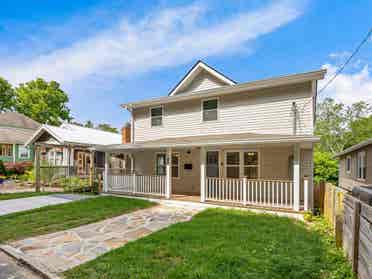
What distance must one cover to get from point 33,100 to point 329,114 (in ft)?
159

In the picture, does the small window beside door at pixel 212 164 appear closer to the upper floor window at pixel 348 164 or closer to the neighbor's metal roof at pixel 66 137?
the neighbor's metal roof at pixel 66 137

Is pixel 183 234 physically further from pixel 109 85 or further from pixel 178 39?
pixel 109 85

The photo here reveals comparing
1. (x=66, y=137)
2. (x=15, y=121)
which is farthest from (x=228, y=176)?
(x=15, y=121)

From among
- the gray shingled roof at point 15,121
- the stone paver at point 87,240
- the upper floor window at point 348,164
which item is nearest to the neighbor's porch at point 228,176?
the stone paver at point 87,240

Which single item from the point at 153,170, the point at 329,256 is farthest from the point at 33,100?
the point at 329,256

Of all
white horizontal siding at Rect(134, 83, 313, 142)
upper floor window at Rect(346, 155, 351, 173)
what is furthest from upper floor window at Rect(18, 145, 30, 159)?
upper floor window at Rect(346, 155, 351, 173)

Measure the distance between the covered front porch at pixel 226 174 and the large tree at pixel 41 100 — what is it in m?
32.2

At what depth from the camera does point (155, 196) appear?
399 inches

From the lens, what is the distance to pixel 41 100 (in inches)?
1431

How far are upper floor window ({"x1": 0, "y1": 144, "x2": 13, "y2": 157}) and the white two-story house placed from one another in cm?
1772

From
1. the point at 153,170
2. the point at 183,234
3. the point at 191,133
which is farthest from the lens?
the point at 153,170

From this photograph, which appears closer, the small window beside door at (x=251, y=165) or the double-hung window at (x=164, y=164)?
the small window beside door at (x=251, y=165)

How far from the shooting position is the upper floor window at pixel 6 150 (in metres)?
22.0

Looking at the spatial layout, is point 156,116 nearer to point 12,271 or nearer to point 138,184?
point 138,184
